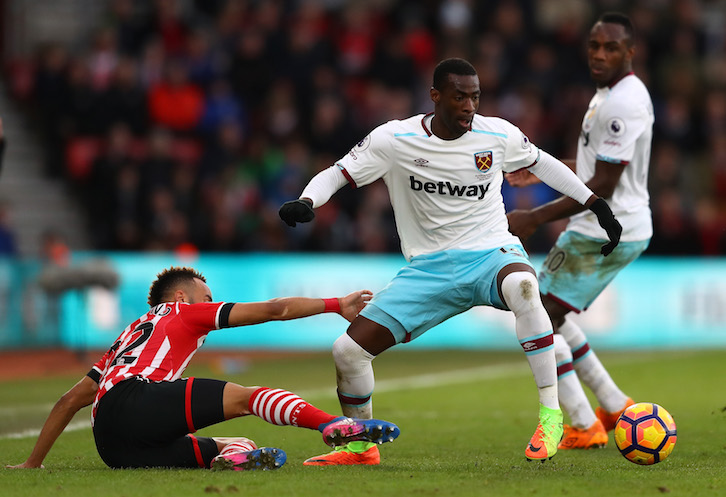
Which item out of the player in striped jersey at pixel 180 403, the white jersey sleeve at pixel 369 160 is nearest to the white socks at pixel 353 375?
the player in striped jersey at pixel 180 403

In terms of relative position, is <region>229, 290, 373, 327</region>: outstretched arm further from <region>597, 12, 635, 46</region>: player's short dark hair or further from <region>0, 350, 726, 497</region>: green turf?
<region>597, 12, 635, 46</region>: player's short dark hair

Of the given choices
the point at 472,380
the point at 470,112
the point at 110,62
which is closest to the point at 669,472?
the point at 470,112

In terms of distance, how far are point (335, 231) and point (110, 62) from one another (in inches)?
209

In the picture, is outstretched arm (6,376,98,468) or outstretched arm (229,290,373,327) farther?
outstretched arm (6,376,98,468)

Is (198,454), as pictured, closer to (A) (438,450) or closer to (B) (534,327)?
(A) (438,450)

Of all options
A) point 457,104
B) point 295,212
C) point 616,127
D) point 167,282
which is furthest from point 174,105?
point 295,212

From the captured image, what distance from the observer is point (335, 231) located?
1827cm

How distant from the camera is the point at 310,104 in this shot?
19844mm

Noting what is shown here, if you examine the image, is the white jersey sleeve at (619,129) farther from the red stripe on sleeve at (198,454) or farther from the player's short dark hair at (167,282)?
the red stripe on sleeve at (198,454)

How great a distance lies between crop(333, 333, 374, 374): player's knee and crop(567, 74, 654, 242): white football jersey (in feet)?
6.75

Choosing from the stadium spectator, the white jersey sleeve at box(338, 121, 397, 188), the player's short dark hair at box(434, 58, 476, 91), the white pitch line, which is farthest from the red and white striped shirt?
the stadium spectator

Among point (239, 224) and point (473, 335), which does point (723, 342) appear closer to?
point (473, 335)

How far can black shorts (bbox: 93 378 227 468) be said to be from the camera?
6.05 meters

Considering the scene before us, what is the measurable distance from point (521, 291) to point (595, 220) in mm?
1698
